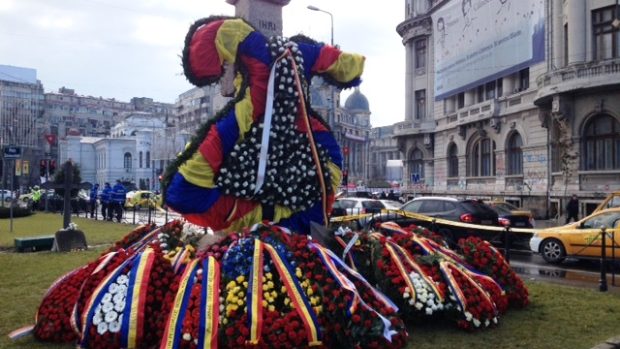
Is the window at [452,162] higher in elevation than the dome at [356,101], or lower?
lower

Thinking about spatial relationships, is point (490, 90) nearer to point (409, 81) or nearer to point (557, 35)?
point (557, 35)

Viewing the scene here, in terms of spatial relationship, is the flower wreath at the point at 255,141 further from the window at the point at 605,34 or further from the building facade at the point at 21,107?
the building facade at the point at 21,107

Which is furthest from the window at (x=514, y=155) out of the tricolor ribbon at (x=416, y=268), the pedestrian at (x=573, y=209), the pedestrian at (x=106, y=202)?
the tricolor ribbon at (x=416, y=268)

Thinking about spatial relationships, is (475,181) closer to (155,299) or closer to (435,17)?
(435,17)

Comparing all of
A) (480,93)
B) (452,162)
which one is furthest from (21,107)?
(480,93)

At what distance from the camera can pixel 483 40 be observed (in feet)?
125

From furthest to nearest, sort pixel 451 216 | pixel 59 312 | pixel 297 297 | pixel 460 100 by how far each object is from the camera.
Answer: pixel 460 100, pixel 451 216, pixel 59 312, pixel 297 297

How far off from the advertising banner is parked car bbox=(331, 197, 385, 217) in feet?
49.3

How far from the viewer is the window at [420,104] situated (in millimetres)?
48219

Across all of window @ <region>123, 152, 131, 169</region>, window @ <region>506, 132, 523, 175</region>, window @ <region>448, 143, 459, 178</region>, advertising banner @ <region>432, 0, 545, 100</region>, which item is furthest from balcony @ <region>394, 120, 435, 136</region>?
window @ <region>123, 152, 131, 169</region>

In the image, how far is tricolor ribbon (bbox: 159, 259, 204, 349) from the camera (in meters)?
5.34

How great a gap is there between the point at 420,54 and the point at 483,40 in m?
10.7

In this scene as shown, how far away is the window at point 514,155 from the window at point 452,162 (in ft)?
24.5

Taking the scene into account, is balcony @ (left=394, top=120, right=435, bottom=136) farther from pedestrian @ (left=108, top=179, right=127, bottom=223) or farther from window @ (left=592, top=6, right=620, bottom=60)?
pedestrian @ (left=108, top=179, right=127, bottom=223)
